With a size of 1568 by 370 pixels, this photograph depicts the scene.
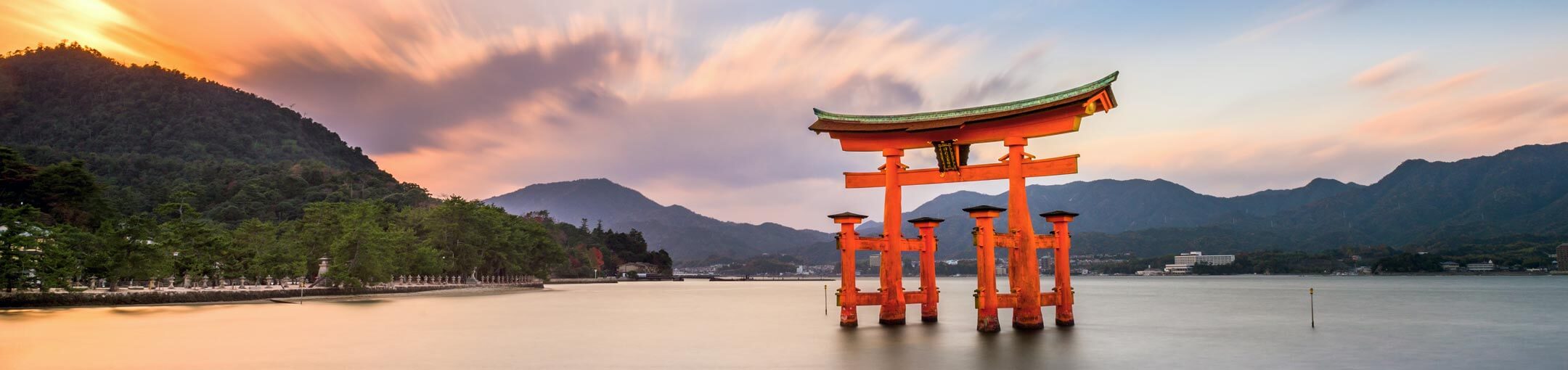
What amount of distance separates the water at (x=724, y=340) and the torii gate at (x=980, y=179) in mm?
1067

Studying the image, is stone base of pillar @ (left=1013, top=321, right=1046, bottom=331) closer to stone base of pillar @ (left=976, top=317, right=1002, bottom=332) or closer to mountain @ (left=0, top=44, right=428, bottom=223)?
stone base of pillar @ (left=976, top=317, right=1002, bottom=332)

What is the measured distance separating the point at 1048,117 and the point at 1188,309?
3196 cm

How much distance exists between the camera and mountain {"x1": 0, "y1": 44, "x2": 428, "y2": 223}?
95.5 meters

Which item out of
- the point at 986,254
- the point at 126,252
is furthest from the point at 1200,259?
the point at 126,252

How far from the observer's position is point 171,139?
428 ft

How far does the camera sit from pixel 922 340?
20.7 metres

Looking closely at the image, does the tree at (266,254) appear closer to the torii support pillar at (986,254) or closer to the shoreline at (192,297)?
the shoreline at (192,297)

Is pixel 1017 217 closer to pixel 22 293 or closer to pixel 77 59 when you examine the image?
pixel 22 293

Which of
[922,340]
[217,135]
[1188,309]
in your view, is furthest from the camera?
[217,135]

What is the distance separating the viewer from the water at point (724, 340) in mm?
17078

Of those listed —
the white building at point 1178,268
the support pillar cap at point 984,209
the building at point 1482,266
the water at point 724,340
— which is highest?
the support pillar cap at point 984,209

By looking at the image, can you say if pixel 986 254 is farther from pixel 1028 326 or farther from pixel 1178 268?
pixel 1178 268

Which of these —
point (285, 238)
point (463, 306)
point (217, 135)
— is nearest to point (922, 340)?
point (463, 306)

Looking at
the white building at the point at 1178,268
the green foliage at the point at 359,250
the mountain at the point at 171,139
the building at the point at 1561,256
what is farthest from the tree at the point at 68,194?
the white building at the point at 1178,268
